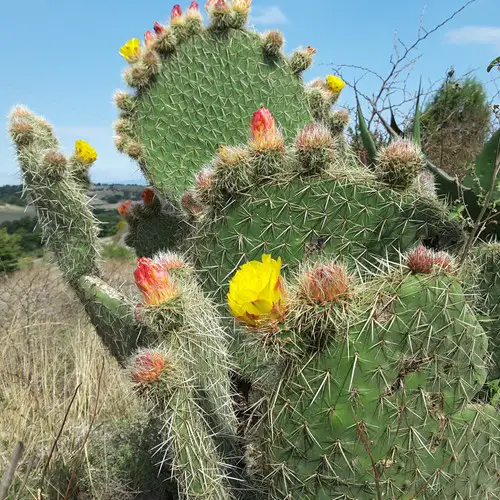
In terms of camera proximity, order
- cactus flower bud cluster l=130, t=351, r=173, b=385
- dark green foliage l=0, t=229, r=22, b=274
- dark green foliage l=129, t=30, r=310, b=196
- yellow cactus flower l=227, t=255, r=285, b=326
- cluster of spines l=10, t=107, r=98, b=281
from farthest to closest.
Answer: dark green foliage l=0, t=229, r=22, b=274
dark green foliage l=129, t=30, r=310, b=196
cluster of spines l=10, t=107, r=98, b=281
cactus flower bud cluster l=130, t=351, r=173, b=385
yellow cactus flower l=227, t=255, r=285, b=326

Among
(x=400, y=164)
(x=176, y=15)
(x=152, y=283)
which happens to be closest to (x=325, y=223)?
(x=400, y=164)

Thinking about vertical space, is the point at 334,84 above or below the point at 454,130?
below

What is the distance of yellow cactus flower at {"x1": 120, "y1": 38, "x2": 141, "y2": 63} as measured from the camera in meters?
3.07

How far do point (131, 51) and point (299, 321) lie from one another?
93.5 inches

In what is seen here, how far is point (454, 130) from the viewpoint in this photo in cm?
679

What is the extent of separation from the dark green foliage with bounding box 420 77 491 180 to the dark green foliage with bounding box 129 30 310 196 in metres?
1.01

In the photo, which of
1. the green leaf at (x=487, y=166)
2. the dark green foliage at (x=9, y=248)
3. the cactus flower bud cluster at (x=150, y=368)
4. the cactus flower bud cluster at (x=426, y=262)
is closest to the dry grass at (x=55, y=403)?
the cactus flower bud cluster at (x=150, y=368)

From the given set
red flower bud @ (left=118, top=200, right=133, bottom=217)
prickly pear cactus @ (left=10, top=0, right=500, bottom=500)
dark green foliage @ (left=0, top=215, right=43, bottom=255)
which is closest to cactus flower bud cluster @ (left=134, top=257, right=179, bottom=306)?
prickly pear cactus @ (left=10, top=0, right=500, bottom=500)

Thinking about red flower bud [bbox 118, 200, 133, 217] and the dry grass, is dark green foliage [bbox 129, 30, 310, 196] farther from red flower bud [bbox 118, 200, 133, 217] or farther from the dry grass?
the dry grass

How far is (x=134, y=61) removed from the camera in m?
3.08

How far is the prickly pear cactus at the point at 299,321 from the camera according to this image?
3.80ft

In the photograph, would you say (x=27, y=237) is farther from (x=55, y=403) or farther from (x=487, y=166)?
(x=487, y=166)

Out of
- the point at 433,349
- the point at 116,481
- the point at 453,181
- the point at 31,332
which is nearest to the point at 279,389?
the point at 433,349

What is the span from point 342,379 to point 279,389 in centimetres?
14
